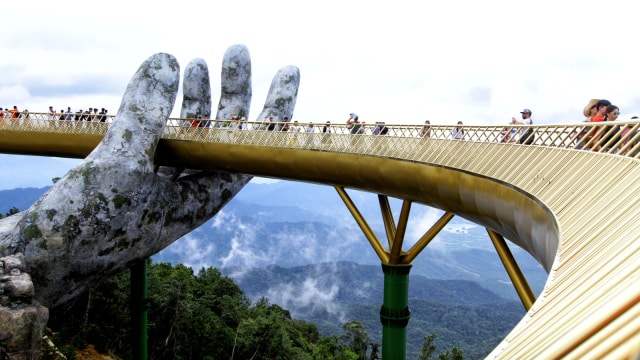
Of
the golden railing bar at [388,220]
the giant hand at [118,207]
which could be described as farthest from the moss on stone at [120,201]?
the golden railing bar at [388,220]

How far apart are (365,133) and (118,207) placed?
23.5 ft

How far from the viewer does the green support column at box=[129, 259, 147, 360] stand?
20.8 meters

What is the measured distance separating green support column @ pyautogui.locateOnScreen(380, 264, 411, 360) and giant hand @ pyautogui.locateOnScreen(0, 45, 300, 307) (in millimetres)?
7376

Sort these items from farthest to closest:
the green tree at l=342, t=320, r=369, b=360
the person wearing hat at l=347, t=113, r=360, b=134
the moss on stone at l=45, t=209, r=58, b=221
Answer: the green tree at l=342, t=320, r=369, b=360, the moss on stone at l=45, t=209, r=58, b=221, the person wearing hat at l=347, t=113, r=360, b=134

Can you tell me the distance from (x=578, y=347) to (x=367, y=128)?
11256mm

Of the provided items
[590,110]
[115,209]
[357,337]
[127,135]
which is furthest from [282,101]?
[357,337]

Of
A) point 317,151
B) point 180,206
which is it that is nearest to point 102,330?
point 180,206

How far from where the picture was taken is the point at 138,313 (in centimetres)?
2103

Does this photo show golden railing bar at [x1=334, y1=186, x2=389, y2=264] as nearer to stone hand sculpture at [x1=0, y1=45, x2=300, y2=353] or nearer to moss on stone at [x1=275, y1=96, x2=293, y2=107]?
stone hand sculpture at [x1=0, y1=45, x2=300, y2=353]

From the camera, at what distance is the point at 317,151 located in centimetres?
1346

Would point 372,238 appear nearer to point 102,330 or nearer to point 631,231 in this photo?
point 631,231

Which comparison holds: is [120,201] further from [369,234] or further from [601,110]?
[601,110]

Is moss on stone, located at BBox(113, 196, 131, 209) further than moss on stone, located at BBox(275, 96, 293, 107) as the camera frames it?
No

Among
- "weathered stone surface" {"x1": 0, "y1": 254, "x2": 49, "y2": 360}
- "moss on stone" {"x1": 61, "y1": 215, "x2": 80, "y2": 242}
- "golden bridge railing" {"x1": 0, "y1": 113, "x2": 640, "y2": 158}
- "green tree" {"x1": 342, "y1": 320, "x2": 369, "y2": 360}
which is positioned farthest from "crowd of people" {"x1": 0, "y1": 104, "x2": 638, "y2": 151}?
"green tree" {"x1": 342, "y1": 320, "x2": 369, "y2": 360}
